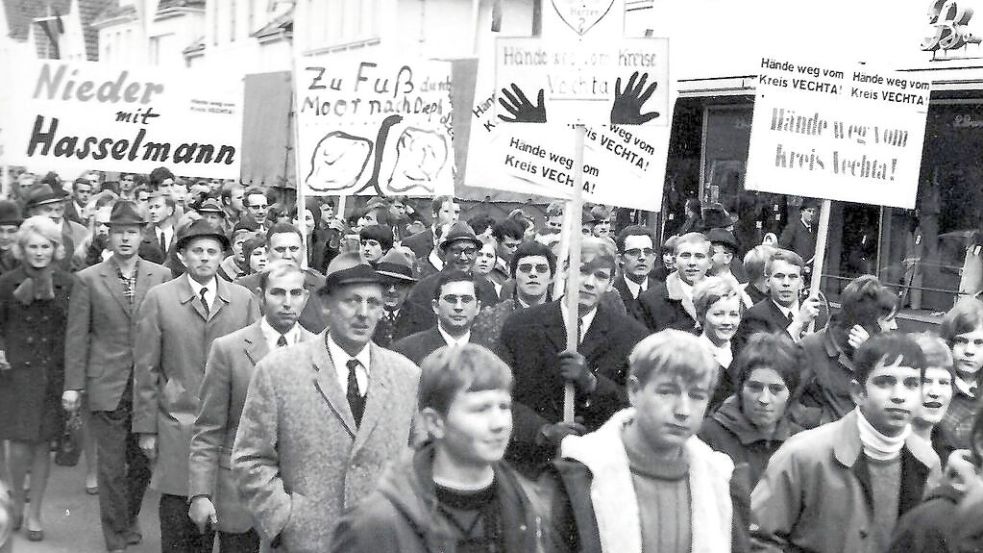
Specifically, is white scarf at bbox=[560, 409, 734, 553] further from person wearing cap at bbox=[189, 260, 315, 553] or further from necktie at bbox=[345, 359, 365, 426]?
person wearing cap at bbox=[189, 260, 315, 553]

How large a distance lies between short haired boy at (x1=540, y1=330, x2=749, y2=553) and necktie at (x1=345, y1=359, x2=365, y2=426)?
1177 millimetres

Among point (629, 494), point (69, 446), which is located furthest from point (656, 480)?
point (69, 446)

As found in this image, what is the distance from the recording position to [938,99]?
50.5 feet

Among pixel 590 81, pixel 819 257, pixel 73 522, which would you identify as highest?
pixel 590 81

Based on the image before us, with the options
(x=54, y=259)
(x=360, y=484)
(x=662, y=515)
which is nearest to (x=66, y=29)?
(x=54, y=259)

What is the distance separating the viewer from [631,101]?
680 centimetres

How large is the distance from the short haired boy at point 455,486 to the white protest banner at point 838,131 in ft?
15.7

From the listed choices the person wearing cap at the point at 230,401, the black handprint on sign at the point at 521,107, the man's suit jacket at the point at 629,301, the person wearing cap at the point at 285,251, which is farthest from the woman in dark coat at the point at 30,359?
the man's suit jacket at the point at 629,301

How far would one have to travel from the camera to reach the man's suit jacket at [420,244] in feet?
41.6

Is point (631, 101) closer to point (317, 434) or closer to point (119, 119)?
point (317, 434)

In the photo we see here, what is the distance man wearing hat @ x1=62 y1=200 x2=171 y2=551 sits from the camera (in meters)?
7.77

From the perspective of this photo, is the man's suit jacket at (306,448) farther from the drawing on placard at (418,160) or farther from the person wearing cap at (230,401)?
the drawing on placard at (418,160)

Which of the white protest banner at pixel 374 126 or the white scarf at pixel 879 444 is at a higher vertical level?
the white protest banner at pixel 374 126

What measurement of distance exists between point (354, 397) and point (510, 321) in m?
1.52
